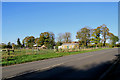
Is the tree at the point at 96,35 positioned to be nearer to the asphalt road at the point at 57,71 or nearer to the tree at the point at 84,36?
the tree at the point at 84,36

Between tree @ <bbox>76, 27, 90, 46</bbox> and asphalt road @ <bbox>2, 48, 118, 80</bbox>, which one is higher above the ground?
tree @ <bbox>76, 27, 90, 46</bbox>

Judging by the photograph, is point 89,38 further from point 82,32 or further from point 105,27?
point 105,27

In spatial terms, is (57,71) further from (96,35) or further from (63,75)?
(96,35)

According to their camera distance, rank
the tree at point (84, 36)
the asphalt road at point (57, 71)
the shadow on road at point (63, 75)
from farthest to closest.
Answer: the tree at point (84, 36) < the asphalt road at point (57, 71) < the shadow on road at point (63, 75)

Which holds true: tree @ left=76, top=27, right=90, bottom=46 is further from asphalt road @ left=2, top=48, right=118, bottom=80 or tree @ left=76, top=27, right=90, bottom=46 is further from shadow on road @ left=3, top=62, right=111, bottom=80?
shadow on road @ left=3, top=62, right=111, bottom=80

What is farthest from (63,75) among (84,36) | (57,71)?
(84,36)

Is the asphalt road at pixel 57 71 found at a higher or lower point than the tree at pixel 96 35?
lower

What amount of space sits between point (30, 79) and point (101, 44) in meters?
74.8

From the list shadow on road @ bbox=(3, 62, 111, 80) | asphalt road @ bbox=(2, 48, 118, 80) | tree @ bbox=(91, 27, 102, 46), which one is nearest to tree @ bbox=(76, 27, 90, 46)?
tree @ bbox=(91, 27, 102, 46)

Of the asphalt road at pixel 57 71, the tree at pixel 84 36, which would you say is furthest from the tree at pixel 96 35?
the asphalt road at pixel 57 71

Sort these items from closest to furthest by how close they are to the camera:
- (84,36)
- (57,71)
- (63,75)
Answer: (63,75), (57,71), (84,36)

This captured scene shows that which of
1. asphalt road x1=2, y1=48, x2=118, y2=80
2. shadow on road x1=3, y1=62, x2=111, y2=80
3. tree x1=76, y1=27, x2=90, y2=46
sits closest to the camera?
shadow on road x1=3, y1=62, x2=111, y2=80

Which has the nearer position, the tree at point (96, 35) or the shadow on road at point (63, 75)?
the shadow on road at point (63, 75)

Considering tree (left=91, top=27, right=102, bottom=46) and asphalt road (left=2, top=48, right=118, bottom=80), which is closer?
asphalt road (left=2, top=48, right=118, bottom=80)
